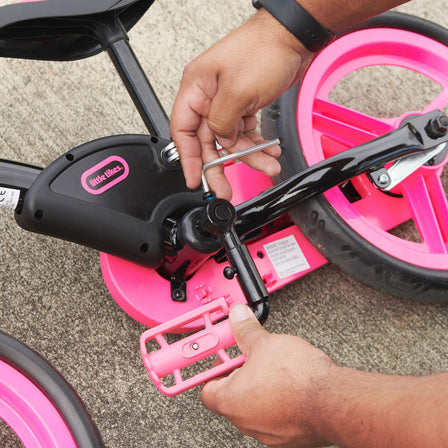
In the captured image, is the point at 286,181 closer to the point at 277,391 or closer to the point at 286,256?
the point at 286,256

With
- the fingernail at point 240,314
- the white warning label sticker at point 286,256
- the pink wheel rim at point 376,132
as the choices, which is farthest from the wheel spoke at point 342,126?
the fingernail at point 240,314

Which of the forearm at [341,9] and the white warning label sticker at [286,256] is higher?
the forearm at [341,9]

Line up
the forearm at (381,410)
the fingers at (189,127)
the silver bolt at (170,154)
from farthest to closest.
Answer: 1. the silver bolt at (170,154)
2. the fingers at (189,127)
3. the forearm at (381,410)

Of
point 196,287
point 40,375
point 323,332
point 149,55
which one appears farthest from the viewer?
point 149,55

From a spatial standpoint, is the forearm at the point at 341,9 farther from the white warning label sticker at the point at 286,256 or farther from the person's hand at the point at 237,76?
the white warning label sticker at the point at 286,256

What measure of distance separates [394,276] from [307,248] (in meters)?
0.17

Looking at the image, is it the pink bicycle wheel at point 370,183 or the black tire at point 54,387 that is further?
the pink bicycle wheel at point 370,183

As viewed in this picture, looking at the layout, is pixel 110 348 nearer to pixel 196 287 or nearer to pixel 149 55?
pixel 196 287

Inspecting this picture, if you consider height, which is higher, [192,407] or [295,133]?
[295,133]

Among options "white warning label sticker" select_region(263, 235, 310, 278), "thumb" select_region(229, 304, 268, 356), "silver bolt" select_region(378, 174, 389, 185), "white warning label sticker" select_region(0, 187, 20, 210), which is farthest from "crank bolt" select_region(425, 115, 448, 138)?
"white warning label sticker" select_region(0, 187, 20, 210)

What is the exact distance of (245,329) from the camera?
596 millimetres

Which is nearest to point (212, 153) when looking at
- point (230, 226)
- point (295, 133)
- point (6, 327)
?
A: point (230, 226)

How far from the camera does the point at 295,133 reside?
3.08 ft

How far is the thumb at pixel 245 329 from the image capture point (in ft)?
1.89
